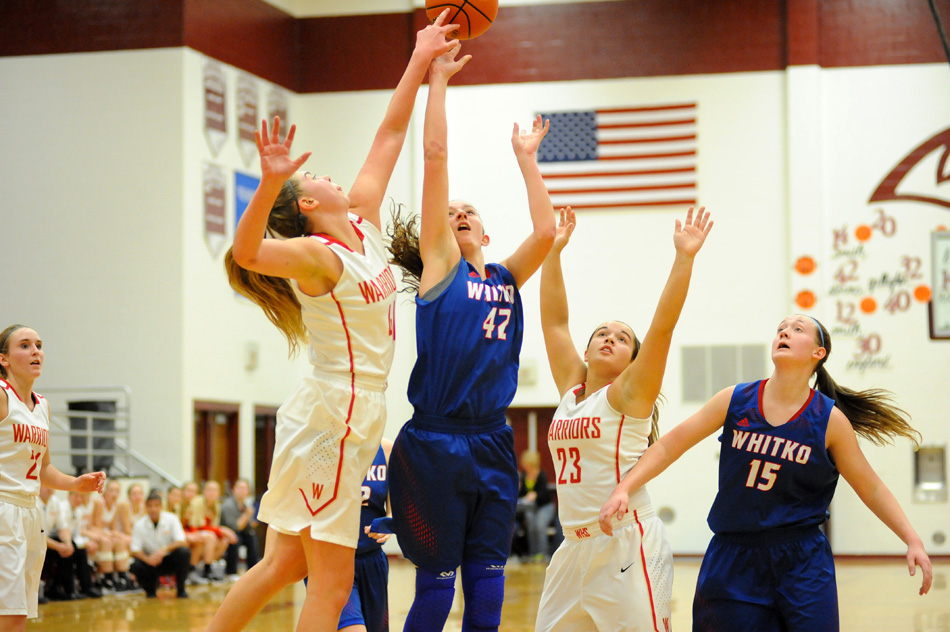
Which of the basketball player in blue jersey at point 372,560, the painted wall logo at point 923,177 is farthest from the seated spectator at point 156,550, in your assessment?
the painted wall logo at point 923,177

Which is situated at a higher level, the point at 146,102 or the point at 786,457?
the point at 146,102

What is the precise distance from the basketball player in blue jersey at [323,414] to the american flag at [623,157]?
13.0 meters

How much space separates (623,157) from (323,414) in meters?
13.5

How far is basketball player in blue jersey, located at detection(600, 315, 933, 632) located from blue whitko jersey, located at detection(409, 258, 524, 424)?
0.59 metres

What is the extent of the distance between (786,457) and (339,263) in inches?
71.0

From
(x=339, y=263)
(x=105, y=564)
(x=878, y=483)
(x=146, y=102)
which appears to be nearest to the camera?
(x=339, y=263)

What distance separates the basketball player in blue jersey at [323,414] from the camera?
3.40 metres

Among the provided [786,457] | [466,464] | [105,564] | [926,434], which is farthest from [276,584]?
[926,434]

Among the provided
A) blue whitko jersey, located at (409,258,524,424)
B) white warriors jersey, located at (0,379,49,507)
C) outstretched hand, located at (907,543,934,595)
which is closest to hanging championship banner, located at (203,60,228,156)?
white warriors jersey, located at (0,379,49,507)

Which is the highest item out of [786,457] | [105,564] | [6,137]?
[6,137]

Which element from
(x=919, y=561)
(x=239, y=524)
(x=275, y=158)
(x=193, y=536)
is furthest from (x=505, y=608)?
(x=275, y=158)

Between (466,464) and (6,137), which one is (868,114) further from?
(466,464)

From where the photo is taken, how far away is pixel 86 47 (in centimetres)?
1473

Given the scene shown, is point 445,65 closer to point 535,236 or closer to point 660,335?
point 535,236
